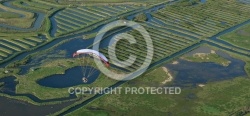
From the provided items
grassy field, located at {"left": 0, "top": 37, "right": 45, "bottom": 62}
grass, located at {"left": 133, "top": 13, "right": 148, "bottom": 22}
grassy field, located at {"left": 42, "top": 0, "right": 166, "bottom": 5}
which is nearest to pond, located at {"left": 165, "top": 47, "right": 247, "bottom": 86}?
grass, located at {"left": 133, "top": 13, "right": 148, "bottom": 22}

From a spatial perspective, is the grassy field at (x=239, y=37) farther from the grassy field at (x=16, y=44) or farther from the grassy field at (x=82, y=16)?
the grassy field at (x=16, y=44)

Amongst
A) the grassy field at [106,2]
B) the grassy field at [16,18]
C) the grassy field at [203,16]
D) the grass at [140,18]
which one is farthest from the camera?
the grassy field at [106,2]

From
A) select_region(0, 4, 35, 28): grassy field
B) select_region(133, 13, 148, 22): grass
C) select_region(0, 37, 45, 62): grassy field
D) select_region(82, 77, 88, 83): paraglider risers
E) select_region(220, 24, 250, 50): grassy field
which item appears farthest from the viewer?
select_region(133, 13, 148, 22): grass

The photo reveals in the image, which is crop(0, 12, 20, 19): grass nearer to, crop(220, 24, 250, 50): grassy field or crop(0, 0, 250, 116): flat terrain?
crop(0, 0, 250, 116): flat terrain

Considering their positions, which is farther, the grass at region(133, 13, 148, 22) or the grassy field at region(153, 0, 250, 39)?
the grass at region(133, 13, 148, 22)

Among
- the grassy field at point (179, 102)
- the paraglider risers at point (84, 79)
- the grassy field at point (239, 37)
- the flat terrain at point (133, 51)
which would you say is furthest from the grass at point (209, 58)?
the paraglider risers at point (84, 79)

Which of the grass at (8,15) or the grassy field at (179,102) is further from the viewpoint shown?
the grass at (8,15)

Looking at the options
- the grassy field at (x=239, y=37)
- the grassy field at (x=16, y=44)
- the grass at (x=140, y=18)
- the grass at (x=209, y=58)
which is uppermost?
the grass at (x=140, y=18)

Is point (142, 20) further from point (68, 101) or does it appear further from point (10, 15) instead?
point (68, 101)
